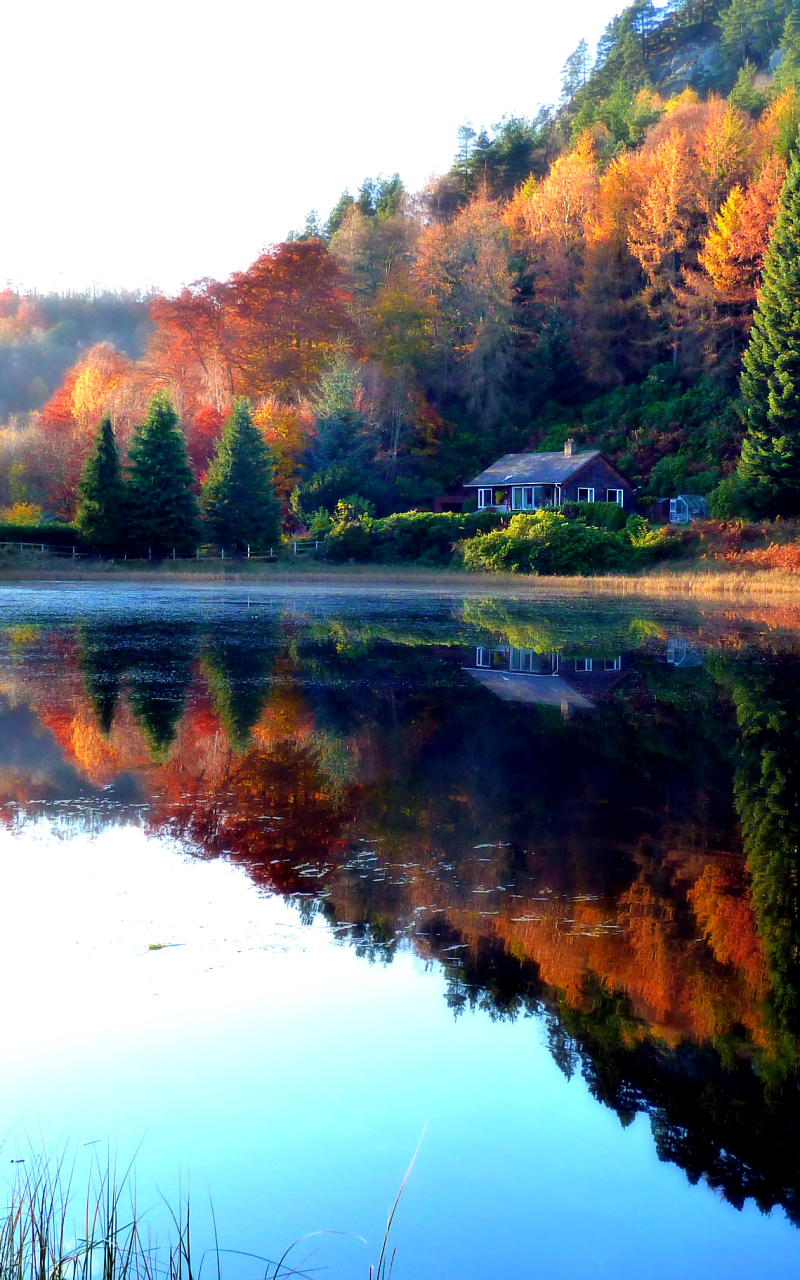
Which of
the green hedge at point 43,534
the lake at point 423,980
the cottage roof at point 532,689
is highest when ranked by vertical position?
the green hedge at point 43,534

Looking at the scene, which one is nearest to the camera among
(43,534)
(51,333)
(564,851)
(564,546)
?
(564,851)

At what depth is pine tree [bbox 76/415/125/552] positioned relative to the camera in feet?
176

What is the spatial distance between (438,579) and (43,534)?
67.0 feet

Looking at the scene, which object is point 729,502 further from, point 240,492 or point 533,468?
point 240,492

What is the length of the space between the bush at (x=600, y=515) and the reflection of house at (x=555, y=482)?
4.04m

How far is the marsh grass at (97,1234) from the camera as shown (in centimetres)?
305

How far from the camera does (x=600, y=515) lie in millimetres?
54000

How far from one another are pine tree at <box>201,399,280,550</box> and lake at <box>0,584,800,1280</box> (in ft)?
146

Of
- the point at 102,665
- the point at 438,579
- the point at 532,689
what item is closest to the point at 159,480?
the point at 438,579

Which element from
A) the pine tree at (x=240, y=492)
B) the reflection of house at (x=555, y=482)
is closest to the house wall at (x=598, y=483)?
the reflection of house at (x=555, y=482)

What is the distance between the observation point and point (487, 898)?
6.62 metres

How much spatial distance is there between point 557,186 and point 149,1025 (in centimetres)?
7643

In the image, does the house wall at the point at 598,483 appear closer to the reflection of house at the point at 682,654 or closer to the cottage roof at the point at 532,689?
the reflection of house at the point at 682,654

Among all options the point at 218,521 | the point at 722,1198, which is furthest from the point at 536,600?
the point at 722,1198
